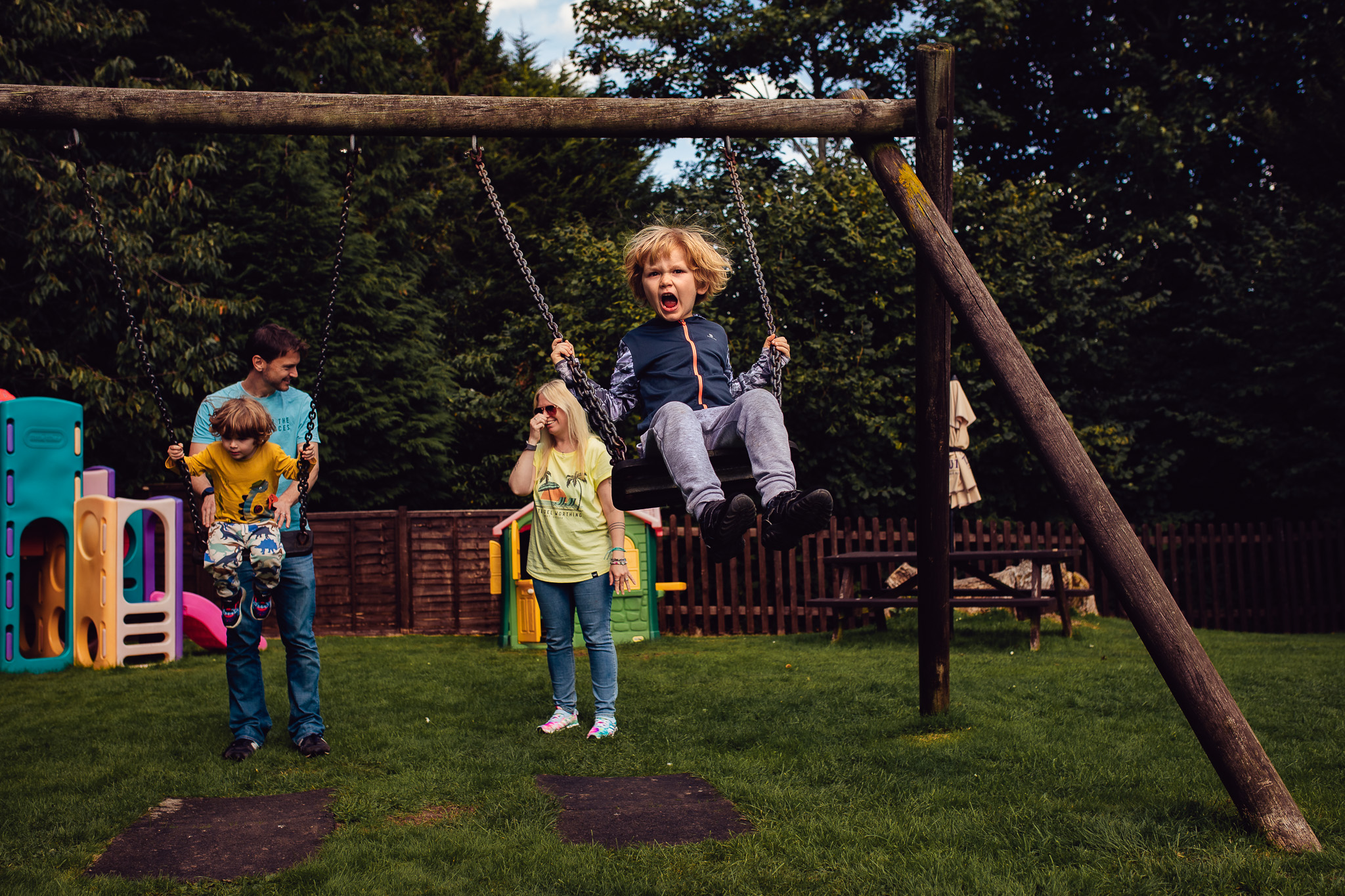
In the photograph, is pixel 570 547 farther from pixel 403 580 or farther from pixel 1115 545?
pixel 403 580

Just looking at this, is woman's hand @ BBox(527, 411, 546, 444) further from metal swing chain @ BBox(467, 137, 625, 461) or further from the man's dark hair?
the man's dark hair

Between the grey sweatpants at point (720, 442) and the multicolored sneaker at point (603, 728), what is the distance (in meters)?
1.71

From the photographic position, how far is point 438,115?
15.1ft

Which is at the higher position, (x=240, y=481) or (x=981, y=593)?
(x=240, y=481)

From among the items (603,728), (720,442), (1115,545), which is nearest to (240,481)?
(603,728)

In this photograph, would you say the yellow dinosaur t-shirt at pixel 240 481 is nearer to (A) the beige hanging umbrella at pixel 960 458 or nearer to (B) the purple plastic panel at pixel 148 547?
(B) the purple plastic panel at pixel 148 547

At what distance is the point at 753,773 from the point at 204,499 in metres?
2.81

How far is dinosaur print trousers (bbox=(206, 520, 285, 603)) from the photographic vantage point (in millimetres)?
4738

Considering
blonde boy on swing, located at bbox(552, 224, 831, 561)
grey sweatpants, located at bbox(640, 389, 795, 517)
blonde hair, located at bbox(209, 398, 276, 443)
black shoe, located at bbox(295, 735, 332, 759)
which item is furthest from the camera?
black shoe, located at bbox(295, 735, 332, 759)

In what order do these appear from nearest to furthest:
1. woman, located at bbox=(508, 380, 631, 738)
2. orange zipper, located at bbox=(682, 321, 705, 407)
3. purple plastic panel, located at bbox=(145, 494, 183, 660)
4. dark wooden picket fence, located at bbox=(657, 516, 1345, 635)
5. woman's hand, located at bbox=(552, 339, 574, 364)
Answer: woman's hand, located at bbox=(552, 339, 574, 364), orange zipper, located at bbox=(682, 321, 705, 407), woman, located at bbox=(508, 380, 631, 738), purple plastic panel, located at bbox=(145, 494, 183, 660), dark wooden picket fence, located at bbox=(657, 516, 1345, 635)

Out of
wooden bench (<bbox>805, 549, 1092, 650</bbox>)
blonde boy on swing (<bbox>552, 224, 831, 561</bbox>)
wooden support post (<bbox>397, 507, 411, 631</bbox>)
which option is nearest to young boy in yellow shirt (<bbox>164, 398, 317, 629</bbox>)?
blonde boy on swing (<bbox>552, 224, 831, 561</bbox>)

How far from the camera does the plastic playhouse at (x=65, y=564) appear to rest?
8.45m

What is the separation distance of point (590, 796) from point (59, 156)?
12463 millimetres

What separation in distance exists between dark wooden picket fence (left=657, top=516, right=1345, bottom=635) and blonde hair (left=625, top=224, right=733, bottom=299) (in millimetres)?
6954
